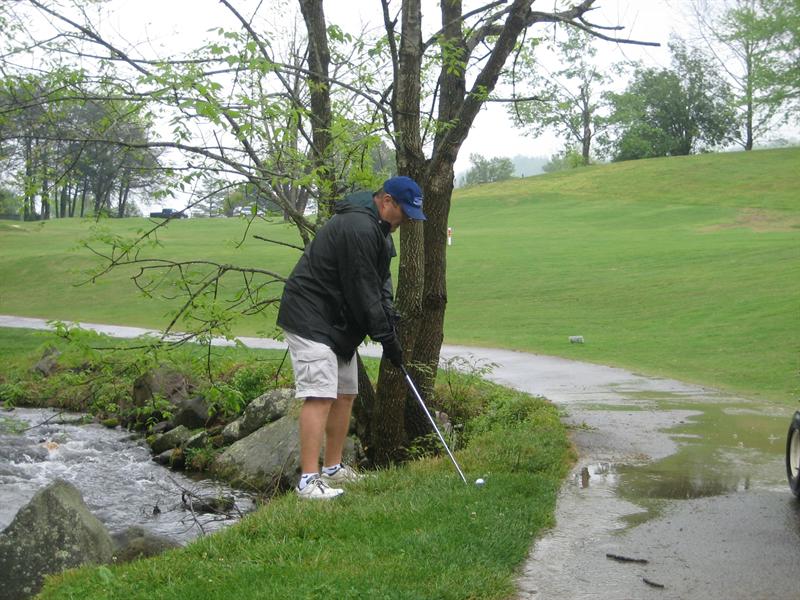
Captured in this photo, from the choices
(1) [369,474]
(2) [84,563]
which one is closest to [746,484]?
(1) [369,474]

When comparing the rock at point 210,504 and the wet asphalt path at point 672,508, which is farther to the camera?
the rock at point 210,504

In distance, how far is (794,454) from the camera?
21.7ft

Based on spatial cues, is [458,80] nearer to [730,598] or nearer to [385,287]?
[385,287]

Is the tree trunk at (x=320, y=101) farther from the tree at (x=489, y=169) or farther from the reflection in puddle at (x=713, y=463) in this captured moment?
the tree at (x=489, y=169)

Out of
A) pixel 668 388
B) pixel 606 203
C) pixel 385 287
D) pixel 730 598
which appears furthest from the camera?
pixel 606 203

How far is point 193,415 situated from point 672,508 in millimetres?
8697

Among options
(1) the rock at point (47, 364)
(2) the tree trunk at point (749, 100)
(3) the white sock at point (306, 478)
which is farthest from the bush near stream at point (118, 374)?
(2) the tree trunk at point (749, 100)

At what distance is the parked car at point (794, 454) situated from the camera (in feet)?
21.0

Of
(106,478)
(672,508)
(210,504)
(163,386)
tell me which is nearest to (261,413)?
(106,478)

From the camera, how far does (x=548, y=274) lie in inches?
1166

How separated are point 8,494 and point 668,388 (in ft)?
27.9

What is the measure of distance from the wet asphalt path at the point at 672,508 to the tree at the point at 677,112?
7211 centimetres

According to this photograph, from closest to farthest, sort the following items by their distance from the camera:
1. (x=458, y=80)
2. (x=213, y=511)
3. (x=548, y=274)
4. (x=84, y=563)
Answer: (x=84, y=563), (x=213, y=511), (x=458, y=80), (x=548, y=274)

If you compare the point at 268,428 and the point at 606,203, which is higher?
the point at 606,203
